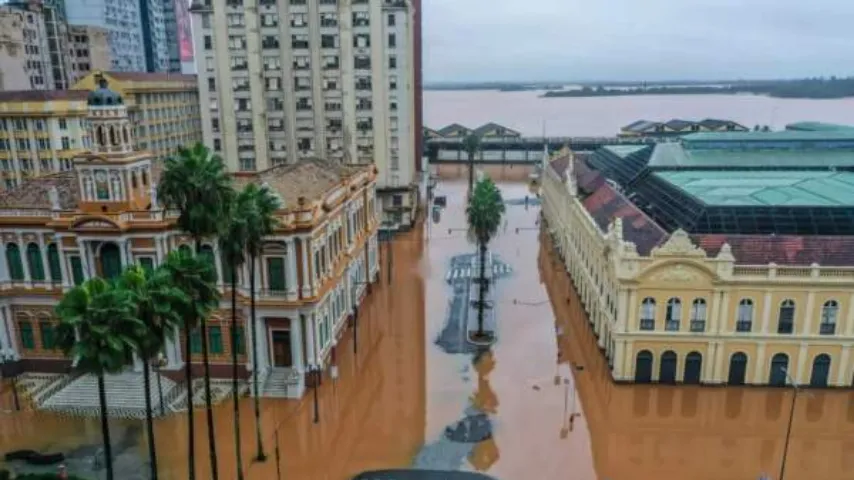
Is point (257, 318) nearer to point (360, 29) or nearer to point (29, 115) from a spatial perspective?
point (360, 29)

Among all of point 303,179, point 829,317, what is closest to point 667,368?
point 829,317

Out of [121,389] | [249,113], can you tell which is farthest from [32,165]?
[121,389]

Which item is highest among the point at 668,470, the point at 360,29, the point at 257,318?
the point at 360,29

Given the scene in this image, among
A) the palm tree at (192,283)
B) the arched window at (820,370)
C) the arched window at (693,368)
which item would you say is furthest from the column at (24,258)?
the arched window at (820,370)

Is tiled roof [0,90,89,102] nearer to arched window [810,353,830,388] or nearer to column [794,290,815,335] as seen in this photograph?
column [794,290,815,335]

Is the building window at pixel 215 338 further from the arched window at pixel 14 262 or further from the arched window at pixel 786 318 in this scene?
the arched window at pixel 786 318
